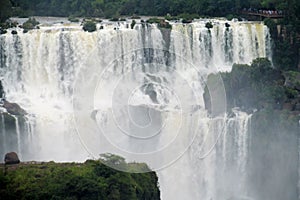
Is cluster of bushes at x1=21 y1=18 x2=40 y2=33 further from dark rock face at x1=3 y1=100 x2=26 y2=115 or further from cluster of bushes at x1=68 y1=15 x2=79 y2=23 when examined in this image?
dark rock face at x1=3 y1=100 x2=26 y2=115

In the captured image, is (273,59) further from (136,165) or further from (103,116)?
(136,165)

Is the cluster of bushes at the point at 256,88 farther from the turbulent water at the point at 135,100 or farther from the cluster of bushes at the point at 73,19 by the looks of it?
the cluster of bushes at the point at 73,19

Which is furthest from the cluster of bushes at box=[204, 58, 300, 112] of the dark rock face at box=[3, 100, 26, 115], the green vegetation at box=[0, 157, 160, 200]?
the green vegetation at box=[0, 157, 160, 200]

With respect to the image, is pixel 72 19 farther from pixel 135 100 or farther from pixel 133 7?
pixel 135 100

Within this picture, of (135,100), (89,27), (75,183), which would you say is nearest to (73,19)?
(89,27)

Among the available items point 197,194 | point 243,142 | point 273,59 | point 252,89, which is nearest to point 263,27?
point 273,59

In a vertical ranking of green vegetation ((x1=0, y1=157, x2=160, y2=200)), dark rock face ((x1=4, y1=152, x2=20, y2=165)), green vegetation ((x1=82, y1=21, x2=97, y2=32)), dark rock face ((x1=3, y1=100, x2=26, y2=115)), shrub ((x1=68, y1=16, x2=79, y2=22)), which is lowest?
green vegetation ((x1=0, y1=157, x2=160, y2=200))
